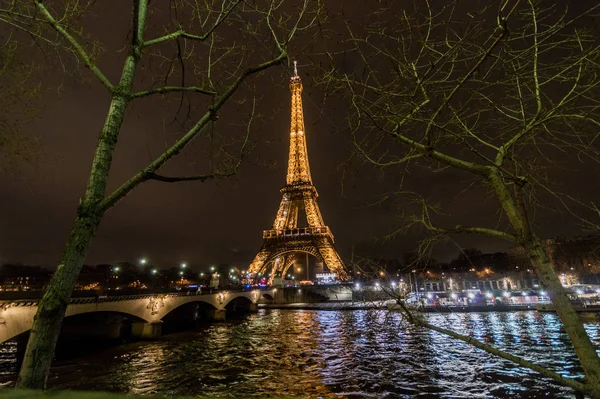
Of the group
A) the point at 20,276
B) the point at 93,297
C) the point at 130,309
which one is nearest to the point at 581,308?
the point at 130,309

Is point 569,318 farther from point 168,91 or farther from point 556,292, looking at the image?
point 168,91

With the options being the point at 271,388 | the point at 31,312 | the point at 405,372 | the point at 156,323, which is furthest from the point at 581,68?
the point at 156,323

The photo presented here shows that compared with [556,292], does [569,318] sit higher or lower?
lower

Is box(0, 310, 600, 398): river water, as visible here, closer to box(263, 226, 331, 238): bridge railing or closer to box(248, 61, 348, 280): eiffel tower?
box(248, 61, 348, 280): eiffel tower

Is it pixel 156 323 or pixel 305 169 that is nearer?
pixel 156 323

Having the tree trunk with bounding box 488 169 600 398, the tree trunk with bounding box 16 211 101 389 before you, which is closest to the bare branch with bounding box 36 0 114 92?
the tree trunk with bounding box 16 211 101 389

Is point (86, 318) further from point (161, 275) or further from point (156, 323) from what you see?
point (161, 275)
